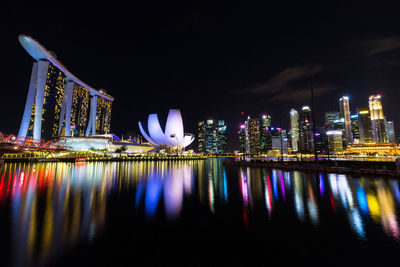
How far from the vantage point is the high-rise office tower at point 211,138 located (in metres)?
142

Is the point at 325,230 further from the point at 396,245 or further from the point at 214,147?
the point at 214,147

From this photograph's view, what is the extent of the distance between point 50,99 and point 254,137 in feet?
258

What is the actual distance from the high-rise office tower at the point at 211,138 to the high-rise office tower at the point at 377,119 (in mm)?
81615

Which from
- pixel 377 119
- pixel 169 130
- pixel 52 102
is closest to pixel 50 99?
pixel 52 102

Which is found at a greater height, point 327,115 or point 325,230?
point 327,115

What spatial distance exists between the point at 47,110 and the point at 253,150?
2992 inches

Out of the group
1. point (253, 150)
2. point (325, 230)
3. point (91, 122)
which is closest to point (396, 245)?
point (325, 230)

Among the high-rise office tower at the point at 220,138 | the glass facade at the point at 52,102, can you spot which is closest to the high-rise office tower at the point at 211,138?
the high-rise office tower at the point at 220,138

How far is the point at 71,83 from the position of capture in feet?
199

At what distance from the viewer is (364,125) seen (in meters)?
92.4

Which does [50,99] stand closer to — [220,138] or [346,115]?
[220,138]

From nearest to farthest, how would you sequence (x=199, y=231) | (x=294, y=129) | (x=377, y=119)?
(x=199, y=231) → (x=377, y=119) → (x=294, y=129)

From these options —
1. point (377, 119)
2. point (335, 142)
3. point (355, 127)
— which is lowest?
point (335, 142)

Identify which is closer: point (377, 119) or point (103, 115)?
point (103, 115)
